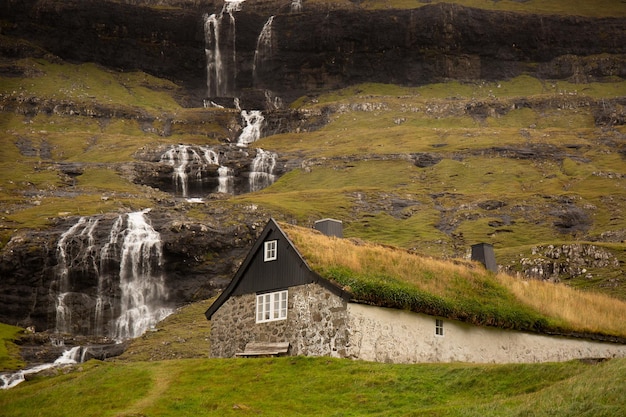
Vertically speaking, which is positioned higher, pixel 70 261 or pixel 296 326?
pixel 296 326

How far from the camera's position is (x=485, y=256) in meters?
51.5

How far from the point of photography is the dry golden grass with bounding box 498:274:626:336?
48.9 metres

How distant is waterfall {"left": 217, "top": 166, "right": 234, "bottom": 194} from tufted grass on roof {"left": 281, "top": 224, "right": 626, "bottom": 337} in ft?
333

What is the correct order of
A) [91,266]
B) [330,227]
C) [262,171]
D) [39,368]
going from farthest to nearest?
[262,171] < [91,266] < [39,368] < [330,227]

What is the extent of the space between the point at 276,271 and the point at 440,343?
9.01 metres

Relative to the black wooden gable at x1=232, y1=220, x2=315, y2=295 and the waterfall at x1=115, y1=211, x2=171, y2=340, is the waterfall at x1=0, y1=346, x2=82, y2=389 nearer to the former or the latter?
the waterfall at x1=115, y1=211, x2=171, y2=340

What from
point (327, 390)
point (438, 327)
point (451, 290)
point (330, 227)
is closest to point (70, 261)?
point (330, 227)

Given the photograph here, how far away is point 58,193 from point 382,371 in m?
102

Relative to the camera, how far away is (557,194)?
404 ft

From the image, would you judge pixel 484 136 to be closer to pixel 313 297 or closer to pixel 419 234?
pixel 419 234

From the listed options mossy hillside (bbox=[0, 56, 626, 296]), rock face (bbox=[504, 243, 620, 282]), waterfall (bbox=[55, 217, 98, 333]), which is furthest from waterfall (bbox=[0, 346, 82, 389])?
rock face (bbox=[504, 243, 620, 282])

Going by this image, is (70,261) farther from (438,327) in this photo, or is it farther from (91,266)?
(438,327)

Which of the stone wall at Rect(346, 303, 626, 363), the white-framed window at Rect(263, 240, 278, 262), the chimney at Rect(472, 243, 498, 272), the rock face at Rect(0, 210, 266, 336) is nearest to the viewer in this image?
the stone wall at Rect(346, 303, 626, 363)

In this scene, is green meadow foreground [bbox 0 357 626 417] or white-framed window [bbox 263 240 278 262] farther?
white-framed window [bbox 263 240 278 262]
